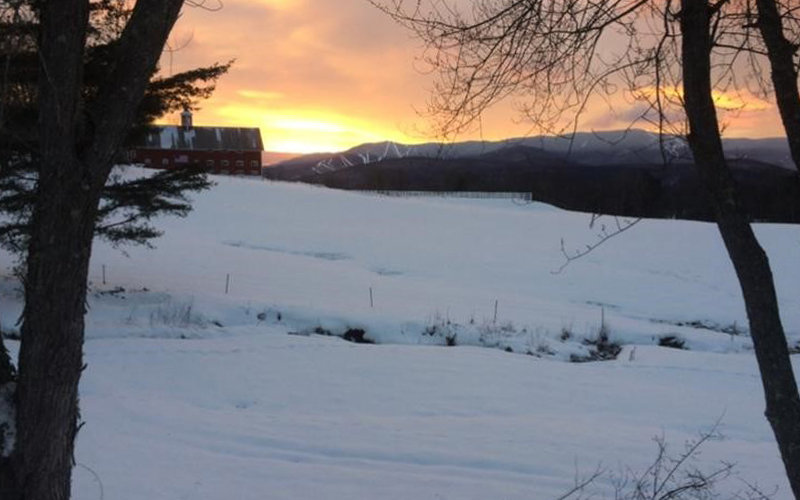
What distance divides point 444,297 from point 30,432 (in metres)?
18.2

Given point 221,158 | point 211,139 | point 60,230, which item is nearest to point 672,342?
point 60,230

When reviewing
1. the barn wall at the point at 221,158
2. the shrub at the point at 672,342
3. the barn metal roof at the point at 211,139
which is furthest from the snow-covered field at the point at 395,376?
the barn metal roof at the point at 211,139

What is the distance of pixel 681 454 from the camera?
7.55 meters

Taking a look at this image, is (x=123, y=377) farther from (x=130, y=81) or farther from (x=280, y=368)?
(x=130, y=81)

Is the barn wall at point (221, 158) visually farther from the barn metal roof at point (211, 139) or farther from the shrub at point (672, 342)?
the shrub at point (672, 342)

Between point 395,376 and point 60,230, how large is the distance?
8.31 meters

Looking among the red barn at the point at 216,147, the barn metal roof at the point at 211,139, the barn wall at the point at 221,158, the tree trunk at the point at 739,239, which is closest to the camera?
the tree trunk at the point at 739,239

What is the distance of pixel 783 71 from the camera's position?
171 inches

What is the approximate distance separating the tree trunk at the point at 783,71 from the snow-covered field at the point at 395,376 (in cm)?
346

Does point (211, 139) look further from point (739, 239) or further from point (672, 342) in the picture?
point (739, 239)

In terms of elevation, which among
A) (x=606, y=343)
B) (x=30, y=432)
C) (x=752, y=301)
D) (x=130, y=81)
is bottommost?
(x=606, y=343)

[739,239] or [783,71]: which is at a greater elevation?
[783,71]

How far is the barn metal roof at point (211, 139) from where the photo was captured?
7181cm

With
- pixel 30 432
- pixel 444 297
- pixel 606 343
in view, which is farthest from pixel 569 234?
pixel 30 432
